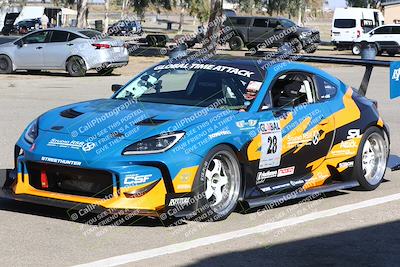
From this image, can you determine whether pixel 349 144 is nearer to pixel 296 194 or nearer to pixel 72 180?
pixel 296 194

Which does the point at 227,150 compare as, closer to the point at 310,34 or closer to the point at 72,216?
the point at 72,216

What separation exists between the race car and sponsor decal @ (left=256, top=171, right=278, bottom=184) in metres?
0.01

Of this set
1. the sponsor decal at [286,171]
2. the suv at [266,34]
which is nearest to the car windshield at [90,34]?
the sponsor decal at [286,171]

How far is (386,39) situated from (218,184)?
41.5 meters

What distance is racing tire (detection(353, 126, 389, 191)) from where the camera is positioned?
27.8ft

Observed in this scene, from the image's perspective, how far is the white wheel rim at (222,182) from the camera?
683 centimetres

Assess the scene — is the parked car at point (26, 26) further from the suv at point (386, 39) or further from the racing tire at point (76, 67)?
the racing tire at point (76, 67)

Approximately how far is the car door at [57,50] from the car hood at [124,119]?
712 inches

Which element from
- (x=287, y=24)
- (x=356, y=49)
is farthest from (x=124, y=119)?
(x=356, y=49)

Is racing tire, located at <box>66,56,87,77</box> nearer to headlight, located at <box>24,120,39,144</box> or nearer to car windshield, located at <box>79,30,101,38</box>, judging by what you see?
car windshield, located at <box>79,30,101,38</box>

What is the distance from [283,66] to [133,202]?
247 cm

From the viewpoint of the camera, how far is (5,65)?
1025 inches

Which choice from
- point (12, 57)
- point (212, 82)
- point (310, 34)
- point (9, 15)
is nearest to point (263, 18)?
point (310, 34)

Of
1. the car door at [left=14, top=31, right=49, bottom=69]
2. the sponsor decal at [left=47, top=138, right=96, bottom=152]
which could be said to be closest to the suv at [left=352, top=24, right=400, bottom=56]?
the car door at [left=14, top=31, right=49, bottom=69]
